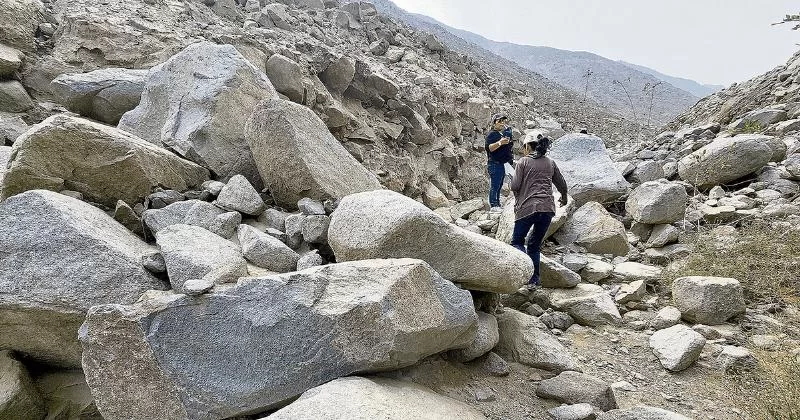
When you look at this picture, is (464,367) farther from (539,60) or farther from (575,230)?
(539,60)

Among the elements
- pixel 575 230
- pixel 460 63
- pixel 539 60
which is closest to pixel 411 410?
pixel 575 230

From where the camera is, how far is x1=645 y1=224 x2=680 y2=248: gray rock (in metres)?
6.96

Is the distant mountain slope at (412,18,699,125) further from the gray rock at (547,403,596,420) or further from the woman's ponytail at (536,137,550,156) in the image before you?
the gray rock at (547,403,596,420)

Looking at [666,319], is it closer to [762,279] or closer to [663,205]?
[762,279]

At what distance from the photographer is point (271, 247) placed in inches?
171

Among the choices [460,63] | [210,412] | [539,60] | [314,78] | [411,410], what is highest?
[539,60]

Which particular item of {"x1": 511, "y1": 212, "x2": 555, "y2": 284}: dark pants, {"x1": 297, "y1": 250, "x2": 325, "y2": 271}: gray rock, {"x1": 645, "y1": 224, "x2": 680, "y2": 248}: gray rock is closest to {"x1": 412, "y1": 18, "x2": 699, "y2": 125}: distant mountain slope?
{"x1": 645, "y1": 224, "x2": 680, "y2": 248}: gray rock

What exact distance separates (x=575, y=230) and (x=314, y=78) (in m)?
7.15

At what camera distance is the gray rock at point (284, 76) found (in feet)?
31.1

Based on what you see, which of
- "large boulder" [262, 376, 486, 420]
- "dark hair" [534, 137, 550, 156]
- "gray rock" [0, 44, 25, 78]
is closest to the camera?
"large boulder" [262, 376, 486, 420]

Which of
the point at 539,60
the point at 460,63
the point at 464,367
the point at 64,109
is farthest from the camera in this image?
the point at 539,60

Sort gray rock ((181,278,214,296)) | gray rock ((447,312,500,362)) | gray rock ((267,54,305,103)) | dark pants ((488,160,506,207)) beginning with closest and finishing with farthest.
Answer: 1. gray rock ((181,278,214,296))
2. gray rock ((447,312,500,362))
3. dark pants ((488,160,506,207))
4. gray rock ((267,54,305,103))

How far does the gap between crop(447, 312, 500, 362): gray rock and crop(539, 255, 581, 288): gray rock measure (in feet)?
5.66

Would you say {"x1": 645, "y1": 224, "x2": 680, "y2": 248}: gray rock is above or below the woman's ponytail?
below
